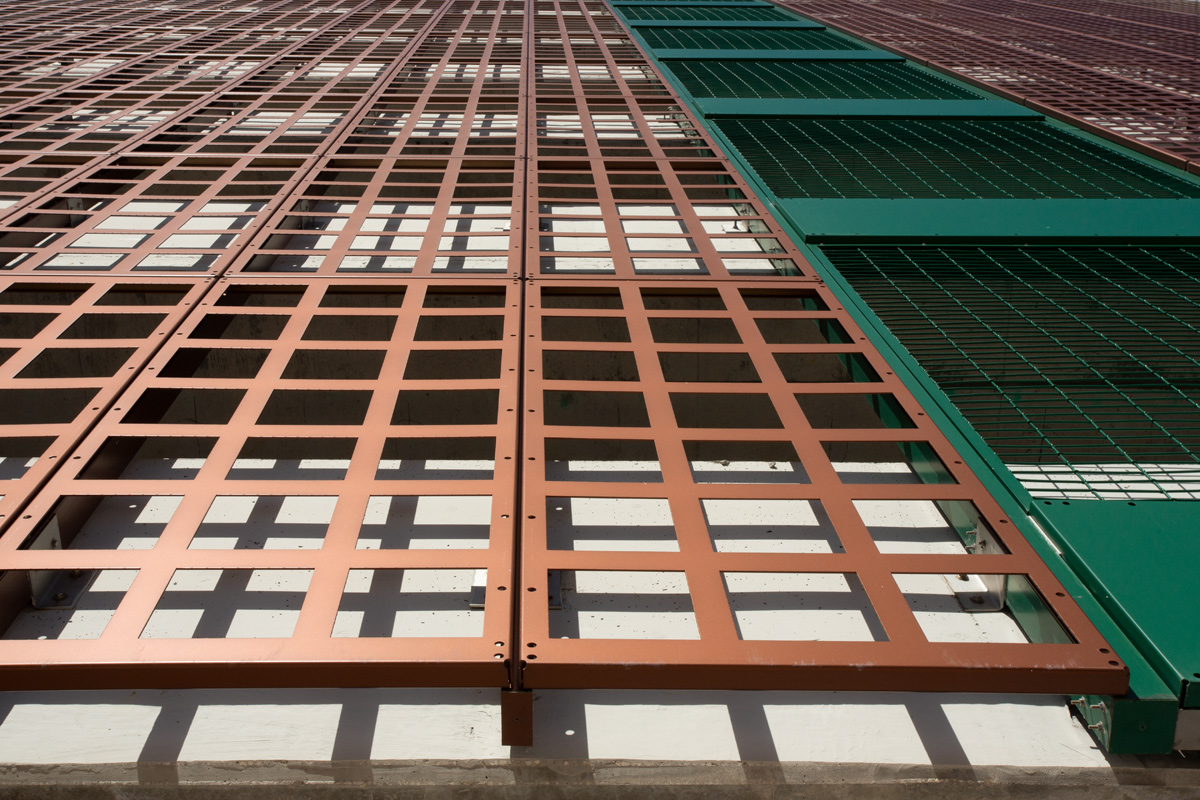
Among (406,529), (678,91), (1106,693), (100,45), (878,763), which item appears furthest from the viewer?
(100,45)

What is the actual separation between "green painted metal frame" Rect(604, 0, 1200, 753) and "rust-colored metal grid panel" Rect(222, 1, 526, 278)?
5.96 ft

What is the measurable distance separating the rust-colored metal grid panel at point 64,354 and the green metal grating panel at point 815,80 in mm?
6136

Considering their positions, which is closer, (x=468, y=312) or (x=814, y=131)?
(x=468, y=312)

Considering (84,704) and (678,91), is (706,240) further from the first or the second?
(678,91)

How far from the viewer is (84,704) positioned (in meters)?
2.50

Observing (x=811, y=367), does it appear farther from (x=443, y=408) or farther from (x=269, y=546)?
(x=269, y=546)

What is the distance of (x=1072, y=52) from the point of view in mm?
11828

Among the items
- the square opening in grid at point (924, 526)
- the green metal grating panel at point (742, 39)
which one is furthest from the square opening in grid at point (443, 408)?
the green metal grating panel at point (742, 39)

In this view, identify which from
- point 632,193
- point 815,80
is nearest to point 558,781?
point 632,193

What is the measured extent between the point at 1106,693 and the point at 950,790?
48 cm

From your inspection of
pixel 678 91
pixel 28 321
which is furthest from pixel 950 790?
pixel 678 91

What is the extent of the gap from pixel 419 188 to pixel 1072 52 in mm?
10056

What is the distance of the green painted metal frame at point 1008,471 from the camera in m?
2.21

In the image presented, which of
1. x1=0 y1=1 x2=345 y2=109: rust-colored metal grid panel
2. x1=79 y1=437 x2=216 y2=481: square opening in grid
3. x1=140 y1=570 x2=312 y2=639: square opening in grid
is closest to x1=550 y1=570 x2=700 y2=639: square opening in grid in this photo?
x1=140 y1=570 x2=312 y2=639: square opening in grid
